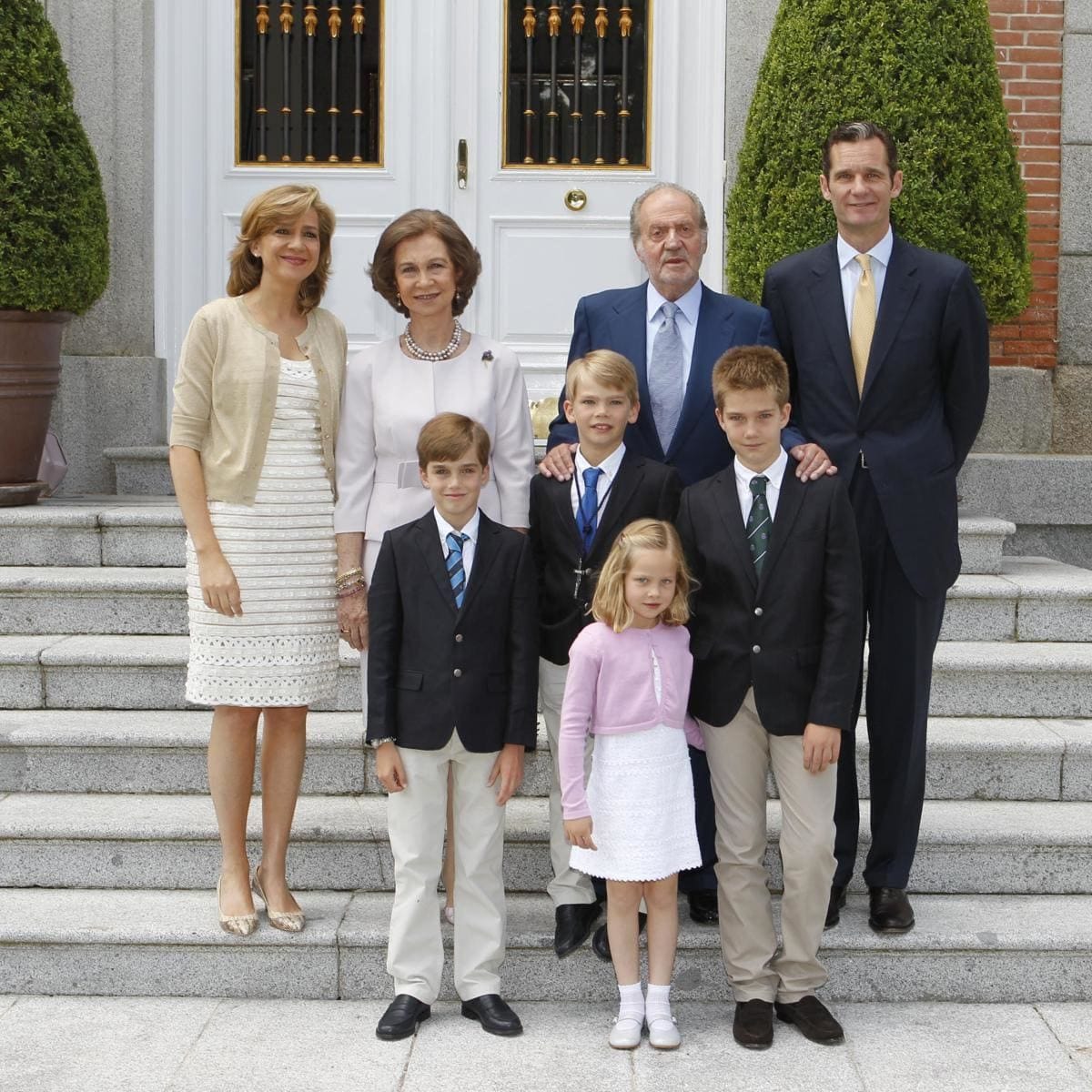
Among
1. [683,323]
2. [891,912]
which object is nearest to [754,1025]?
[891,912]

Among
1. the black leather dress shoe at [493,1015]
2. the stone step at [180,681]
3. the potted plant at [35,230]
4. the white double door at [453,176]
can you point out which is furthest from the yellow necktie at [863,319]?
the potted plant at [35,230]

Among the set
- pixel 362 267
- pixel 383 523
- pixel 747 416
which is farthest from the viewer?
pixel 362 267

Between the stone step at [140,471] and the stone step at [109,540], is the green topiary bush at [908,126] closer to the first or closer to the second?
the stone step at [109,540]

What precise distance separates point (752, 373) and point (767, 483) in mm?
289

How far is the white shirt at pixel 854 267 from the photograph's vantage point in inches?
154

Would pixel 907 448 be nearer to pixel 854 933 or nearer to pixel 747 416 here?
pixel 747 416

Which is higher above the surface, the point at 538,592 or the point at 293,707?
the point at 538,592

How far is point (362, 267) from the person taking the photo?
703 centimetres

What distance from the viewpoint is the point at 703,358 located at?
156 inches

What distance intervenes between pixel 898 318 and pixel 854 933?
162 centimetres

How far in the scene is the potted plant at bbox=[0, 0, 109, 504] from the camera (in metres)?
5.66

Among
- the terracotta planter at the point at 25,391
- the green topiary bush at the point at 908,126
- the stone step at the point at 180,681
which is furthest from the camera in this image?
the terracotta planter at the point at 25,391

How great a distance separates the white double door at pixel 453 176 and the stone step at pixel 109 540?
1.49 m

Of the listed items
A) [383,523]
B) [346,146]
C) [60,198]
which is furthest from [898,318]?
[346,146]
